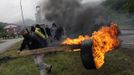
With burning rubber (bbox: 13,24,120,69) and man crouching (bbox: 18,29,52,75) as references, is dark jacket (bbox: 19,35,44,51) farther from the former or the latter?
burning rubber (bbox: 13,24,120,69)

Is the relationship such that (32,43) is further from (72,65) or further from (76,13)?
(76,13)

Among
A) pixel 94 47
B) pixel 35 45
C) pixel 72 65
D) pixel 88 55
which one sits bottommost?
pixel 72 65

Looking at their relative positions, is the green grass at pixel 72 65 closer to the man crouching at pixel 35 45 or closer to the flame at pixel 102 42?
the man crouching at pixel 35 45

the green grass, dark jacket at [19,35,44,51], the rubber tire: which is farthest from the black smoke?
the rubber tire

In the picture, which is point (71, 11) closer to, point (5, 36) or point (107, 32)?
point (107, 32)

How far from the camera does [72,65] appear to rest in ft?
48.5

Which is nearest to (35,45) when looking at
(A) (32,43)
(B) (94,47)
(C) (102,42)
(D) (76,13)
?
(A) (32,43)

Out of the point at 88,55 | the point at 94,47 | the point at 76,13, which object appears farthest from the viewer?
the point at 76,13

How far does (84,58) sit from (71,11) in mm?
12328

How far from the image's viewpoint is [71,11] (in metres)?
22.7

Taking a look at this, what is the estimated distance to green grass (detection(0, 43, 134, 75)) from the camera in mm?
13033

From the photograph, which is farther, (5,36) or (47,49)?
(5,36)

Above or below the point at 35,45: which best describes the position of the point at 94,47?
above

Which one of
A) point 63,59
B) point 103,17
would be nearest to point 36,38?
point 63,59
